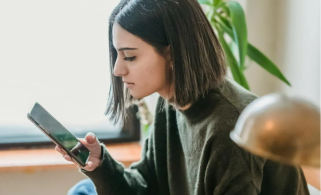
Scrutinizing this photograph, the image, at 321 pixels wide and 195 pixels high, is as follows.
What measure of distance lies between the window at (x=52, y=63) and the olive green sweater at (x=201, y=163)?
44cm

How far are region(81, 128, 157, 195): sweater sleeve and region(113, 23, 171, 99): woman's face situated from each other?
234 mm

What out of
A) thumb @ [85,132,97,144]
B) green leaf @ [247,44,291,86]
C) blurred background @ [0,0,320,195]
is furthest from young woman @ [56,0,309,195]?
blurred background @ [0,0,320,195]

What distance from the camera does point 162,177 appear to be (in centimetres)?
107

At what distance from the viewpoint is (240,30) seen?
44.6 inches

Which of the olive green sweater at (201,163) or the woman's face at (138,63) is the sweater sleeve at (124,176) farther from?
the woman's face at (138,63)

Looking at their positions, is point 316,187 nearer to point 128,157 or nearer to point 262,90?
point 262,90

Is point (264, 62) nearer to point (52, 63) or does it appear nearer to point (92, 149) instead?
point (92, 149)

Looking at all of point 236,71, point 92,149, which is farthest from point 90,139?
point 236,71

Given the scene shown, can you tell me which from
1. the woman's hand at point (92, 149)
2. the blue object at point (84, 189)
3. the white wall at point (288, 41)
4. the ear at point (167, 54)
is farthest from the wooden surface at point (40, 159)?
the ear at point (167, 54)

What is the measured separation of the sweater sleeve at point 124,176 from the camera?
990mm

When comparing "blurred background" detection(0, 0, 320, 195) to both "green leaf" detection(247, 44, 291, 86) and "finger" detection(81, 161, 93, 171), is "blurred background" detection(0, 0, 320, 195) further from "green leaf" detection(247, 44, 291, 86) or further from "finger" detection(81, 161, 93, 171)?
"finger" detection(81, 161, 93, 171)

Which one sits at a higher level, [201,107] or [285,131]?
[285,131]

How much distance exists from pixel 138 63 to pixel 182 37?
0.10 meters

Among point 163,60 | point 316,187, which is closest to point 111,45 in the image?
point 163,60
